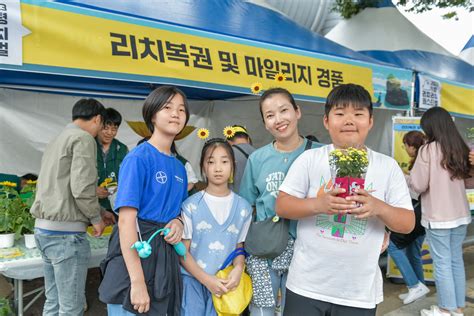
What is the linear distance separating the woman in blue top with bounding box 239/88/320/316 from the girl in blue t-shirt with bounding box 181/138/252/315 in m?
0.09

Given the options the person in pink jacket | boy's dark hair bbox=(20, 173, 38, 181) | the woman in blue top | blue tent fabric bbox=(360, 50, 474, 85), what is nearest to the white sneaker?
the person in pink jacket

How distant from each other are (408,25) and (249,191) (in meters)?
6.34

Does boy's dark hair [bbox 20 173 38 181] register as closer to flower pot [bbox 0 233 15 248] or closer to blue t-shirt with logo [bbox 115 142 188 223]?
flower pot [bbox 0 233 15 248]

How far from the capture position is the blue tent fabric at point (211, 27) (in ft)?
10.4

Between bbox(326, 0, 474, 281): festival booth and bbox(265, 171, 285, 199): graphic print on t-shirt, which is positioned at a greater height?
bbox(326, 0, 474, 281): festival booth

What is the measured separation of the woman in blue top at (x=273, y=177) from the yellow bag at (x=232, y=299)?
→ 0.14 feet

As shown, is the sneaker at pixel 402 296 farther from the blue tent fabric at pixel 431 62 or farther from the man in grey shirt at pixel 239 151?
the blue tent fabric at pixel 431 62

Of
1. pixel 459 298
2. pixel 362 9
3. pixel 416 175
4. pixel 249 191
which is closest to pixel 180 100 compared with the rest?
pixel 249 191

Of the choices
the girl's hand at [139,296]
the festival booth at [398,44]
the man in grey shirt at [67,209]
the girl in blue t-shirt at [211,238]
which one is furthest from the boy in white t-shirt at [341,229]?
the festival booth at [398,44]

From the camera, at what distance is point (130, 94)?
4711 millimetres

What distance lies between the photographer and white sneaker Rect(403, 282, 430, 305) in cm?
327

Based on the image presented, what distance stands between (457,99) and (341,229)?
3.92 metres

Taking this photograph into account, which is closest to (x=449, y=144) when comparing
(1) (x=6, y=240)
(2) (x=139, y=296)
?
(2) (x=139, y=296)

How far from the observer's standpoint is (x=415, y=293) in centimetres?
329
